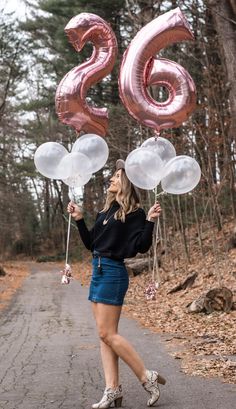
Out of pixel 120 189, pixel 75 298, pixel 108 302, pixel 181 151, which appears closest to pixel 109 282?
pixel 108 302

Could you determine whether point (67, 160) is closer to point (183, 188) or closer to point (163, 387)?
point (183, 188)

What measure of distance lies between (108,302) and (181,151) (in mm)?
12089

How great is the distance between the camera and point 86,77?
5.69 meters

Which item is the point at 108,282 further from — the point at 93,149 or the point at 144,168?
the point at 93,149

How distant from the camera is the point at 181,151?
1631cm

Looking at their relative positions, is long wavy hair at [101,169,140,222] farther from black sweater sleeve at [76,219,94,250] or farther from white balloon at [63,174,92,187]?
white balloon at [63,174,92,187]

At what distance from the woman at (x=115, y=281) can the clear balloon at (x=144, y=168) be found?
23 cm

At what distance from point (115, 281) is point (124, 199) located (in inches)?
26.3

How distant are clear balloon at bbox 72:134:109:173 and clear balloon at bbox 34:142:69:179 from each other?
0.16 meters

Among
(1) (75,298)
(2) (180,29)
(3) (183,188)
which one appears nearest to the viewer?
(3) (183,188)

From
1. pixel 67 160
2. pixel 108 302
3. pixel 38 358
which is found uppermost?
pixel 67 160

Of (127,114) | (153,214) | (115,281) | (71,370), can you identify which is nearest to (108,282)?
(115,281)

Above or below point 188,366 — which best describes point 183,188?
above

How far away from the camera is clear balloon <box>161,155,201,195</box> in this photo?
503 centimetres
